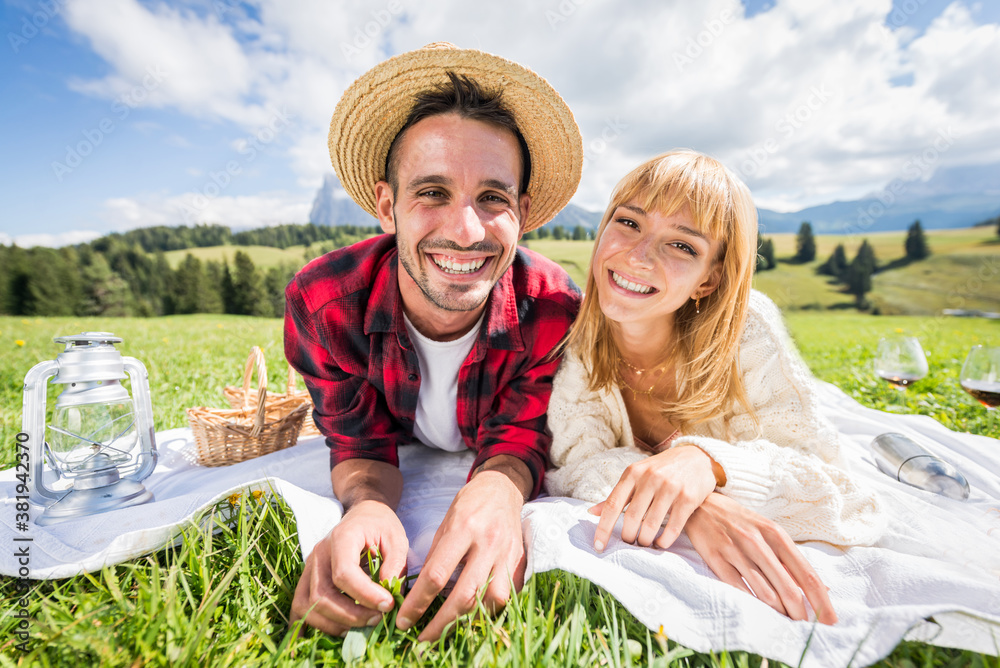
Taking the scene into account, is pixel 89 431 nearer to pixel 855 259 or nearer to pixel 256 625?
pixel 256 625

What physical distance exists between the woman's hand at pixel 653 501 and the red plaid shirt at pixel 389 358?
620 mm

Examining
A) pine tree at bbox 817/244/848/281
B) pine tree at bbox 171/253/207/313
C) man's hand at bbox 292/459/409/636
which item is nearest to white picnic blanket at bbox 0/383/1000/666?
man's hand at bbox 292/459/409/636

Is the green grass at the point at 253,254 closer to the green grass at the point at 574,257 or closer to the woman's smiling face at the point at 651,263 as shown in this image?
the green grass at the point at 574,257

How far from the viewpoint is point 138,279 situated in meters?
34.3

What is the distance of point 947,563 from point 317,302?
2.68m

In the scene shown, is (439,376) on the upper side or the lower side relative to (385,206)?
lower

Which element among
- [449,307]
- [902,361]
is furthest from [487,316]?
[902,361]

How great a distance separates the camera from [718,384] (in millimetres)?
2174

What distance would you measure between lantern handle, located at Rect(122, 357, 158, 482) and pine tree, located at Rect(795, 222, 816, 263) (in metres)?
66.0

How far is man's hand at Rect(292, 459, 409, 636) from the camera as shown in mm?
1342

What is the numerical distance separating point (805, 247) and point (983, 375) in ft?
214

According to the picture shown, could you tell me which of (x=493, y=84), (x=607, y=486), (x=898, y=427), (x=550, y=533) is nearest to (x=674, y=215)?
(x=493, y=84)

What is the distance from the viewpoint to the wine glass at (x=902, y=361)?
9.76ft

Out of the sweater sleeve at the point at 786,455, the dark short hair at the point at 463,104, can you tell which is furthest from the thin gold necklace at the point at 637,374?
the dark short hair at the point at 463,104
